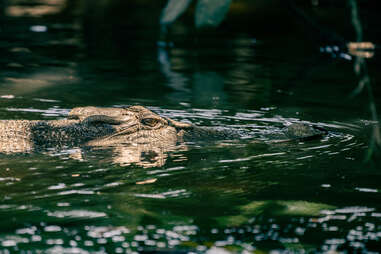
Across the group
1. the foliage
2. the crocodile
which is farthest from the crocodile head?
the foliage

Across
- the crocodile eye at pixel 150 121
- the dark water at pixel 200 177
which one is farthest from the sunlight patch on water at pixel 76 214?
the crocodile eye at pixel 150 121

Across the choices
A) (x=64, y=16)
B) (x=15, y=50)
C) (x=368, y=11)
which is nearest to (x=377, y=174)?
(x=15, y=50)

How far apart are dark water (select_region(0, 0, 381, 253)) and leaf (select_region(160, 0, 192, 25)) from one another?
1859mm

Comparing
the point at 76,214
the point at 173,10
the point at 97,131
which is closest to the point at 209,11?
the point at 173,10

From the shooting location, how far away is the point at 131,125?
632 centimetres

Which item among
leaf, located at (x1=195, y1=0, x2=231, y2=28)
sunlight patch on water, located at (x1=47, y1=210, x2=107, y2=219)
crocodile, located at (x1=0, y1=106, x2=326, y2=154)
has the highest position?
leaf, located at (x1=195, y1=0, x2=231, y2=28)

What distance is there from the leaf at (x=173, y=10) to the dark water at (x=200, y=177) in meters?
1.86

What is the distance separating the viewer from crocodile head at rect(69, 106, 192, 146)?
20.4 ft

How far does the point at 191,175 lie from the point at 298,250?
172cm

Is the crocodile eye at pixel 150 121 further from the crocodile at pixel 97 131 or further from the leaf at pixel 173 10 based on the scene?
the leaf at pixel 173 10

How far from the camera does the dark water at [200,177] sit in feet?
13.6

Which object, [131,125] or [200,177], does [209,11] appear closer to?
[200,177]

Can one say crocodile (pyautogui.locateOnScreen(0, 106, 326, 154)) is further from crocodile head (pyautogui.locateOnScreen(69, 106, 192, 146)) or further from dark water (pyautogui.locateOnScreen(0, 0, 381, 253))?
dark water (pyautogui.locateOnScreen(0, 0, 381, 253))

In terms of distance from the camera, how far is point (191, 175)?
5.55 meters
